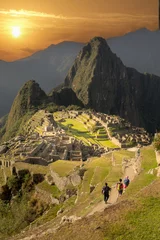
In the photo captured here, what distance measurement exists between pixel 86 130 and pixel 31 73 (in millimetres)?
72060

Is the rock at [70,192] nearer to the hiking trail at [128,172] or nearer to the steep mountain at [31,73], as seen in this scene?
the hiking trail at [128,172]

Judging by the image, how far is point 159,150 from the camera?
8109mm

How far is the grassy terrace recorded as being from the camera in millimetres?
29062

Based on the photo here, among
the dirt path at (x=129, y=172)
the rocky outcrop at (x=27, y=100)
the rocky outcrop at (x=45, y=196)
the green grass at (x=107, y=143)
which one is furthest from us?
the rocky outcrop at (x=27, y=100)

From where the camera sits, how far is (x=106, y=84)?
86250 mm

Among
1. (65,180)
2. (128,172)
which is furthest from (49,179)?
(128,172)

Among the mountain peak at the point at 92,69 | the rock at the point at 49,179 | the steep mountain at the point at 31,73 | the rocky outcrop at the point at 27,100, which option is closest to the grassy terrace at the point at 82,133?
the rock at the point at 49,179

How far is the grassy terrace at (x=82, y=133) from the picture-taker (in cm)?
2906

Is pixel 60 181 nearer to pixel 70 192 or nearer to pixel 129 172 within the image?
pixel 70 192

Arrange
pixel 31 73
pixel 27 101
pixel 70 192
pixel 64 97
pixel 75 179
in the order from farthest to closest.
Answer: pixel 31 73
pixel 64 97
pixel 27 101
pixel 75 179
pixel 70 192

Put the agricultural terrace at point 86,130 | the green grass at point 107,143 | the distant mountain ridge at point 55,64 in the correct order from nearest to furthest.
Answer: the green grass at point 107,143, the agricultural terrace at point 86,130, the distant mountain ridge at point 55,64

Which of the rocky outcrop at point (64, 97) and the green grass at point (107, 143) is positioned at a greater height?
the rocky outcrop at point (64, 97)

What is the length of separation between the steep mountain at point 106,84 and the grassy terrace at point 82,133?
3714 cm

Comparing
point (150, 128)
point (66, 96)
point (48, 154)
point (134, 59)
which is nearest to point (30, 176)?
point (48, 154)
